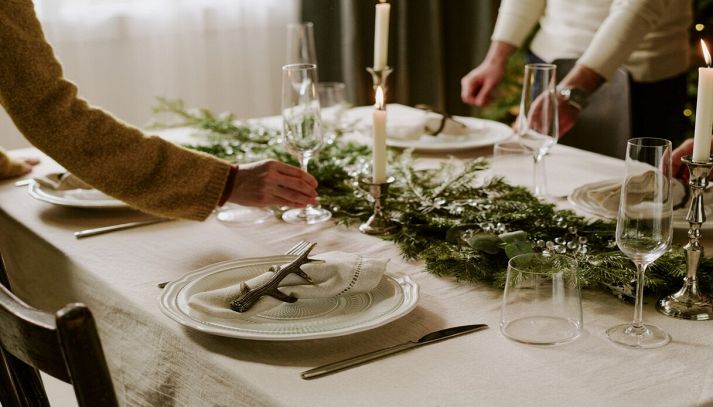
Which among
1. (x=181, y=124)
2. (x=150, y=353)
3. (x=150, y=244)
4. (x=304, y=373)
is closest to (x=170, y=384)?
(x=150, y=353)

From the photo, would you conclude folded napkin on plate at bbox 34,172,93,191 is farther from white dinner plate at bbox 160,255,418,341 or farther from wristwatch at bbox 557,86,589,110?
wristwatch at bbox 557,86,589,110

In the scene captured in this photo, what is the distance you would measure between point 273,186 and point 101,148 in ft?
0.97

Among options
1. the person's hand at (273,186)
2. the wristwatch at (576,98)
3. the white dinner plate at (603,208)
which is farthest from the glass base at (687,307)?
the wristwatch at (576,98)

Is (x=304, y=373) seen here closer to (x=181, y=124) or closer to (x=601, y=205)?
(x=601, y=205)

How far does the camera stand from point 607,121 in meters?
A: 2.22

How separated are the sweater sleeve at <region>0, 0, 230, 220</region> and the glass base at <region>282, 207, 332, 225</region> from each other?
0.14m

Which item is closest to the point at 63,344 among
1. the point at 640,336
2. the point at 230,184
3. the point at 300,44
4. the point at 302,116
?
the point at 640,336

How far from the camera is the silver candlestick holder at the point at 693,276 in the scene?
1008mm

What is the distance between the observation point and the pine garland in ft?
3.60

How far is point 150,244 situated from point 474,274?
1.70 ft

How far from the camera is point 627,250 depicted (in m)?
0.95

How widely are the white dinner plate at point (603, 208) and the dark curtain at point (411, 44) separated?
90.7 inches

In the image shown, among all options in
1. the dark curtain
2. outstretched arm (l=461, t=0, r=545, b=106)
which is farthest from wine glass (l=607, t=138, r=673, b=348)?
the dark curtain

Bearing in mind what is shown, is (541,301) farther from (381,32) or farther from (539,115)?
(381,32)
